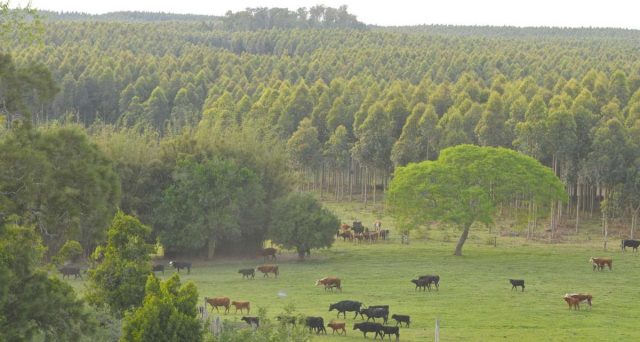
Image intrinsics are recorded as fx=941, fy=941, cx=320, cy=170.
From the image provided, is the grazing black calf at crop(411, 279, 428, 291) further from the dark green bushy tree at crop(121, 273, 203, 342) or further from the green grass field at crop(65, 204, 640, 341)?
the dark green bushy tree at crop(121, 273, 203, 342)

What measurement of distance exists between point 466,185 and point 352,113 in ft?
119

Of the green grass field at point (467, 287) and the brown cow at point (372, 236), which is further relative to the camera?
the brown cow at point (372, 236)

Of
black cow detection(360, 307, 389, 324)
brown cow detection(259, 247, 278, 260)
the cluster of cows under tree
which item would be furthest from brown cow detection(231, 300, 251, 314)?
the cluster of cows under tree

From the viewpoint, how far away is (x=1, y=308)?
1928 centimetres

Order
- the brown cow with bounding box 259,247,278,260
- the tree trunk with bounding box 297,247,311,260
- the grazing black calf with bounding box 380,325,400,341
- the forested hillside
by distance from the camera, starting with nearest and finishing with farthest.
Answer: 1. the grazing black calf with bounding box 380,325,400,341
2. the tree trunk with bounding box 297,247,311,260
3. the brown cow with bounding box 259,247,278,260
4. the forested hillside

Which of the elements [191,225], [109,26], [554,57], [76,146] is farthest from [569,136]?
[109,26]

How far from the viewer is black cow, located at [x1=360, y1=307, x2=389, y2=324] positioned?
36031 mm

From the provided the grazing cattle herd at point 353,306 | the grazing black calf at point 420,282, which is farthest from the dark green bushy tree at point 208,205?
the grazing black calf at point 420,282

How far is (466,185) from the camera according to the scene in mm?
57719

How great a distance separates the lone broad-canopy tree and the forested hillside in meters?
8.63

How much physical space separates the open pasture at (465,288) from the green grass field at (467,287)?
0.15 ft

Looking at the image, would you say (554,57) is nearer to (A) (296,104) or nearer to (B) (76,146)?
(A) (296,104)

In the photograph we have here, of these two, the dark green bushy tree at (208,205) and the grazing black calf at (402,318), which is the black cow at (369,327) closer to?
the grazing black calf at (402,318)

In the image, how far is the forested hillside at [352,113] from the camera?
62459 millimetres
